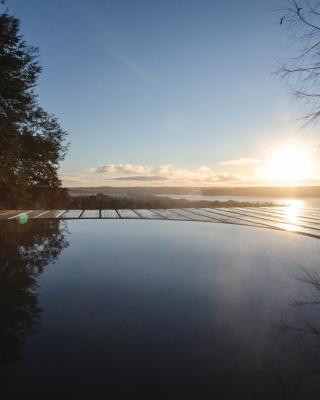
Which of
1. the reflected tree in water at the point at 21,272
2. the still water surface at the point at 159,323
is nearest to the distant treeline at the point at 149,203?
the reflected tree in water at the point at 21,272

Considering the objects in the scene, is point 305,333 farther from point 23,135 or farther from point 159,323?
point 23,135

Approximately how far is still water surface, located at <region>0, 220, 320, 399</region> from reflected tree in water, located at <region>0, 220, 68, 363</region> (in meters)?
0.01

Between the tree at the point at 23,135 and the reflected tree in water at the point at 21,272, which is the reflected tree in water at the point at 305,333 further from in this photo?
the tree at the point at 23,135

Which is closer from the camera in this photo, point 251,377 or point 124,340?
point 251,377

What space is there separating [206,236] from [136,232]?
57.7 inches

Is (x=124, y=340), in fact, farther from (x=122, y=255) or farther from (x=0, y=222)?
(x=0, y=222)

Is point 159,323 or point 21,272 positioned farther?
point 21,272

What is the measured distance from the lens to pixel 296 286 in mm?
3711

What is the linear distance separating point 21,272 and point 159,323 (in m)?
2.18

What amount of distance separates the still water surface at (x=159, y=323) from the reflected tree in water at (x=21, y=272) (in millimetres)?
14

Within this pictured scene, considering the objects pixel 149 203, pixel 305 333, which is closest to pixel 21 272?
pixel 305 333

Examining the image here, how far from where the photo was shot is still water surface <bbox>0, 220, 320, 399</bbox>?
Answer: 6.19ft

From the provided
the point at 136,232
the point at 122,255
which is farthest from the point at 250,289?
the point at 136,232

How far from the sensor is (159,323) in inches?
106
